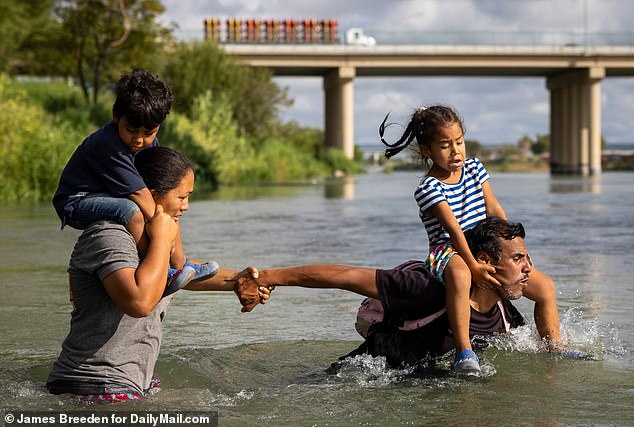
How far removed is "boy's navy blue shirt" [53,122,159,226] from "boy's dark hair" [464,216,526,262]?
187 centimetres

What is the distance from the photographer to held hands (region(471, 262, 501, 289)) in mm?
5160

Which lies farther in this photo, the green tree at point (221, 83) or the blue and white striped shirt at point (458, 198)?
the green tree at point (221, 83)

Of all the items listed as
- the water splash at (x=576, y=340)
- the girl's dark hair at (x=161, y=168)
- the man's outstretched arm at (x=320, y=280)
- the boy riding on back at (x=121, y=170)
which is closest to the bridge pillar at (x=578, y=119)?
the water splash at (x=576, y=340)

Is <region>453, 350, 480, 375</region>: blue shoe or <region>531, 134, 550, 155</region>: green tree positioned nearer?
<region>453, 350, 480, 375</region>: blue shoe

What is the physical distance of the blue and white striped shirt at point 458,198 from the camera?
538cm

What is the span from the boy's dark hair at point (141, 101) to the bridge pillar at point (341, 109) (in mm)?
64908

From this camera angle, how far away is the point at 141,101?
4.16 meters

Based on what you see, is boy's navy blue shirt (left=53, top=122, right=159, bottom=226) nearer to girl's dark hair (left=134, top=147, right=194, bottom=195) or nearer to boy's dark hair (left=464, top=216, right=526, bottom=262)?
girl's dark hair (left=134, top=147, right=194, bottom=195)

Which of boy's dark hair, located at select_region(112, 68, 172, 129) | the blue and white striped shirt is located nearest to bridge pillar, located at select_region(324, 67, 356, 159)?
the blue and white striped shirt

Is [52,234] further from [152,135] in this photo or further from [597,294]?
[152,135]

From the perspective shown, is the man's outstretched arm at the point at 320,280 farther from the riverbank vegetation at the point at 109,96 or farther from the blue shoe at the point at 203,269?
the riverbank vegetation at the point at 109,96

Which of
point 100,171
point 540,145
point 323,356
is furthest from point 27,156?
point 540,145

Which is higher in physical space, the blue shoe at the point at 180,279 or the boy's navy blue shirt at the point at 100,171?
the boy's navy blue shirt at the point at 100,171

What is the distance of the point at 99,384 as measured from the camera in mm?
4207
